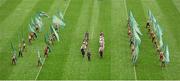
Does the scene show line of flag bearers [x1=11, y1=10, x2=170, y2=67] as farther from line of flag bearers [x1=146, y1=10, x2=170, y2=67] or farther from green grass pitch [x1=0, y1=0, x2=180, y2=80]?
green grass pitch [x1=0, y1=0, x2=180, y2=80]

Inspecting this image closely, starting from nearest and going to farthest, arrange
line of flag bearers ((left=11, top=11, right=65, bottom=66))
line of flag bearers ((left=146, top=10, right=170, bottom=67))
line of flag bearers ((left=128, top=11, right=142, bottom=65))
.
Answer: line of flag bearers ((left=146, top=10, right=170, bottom=67)) < line of flag bearers ((left=128, top=11, right=142, bottom=65)) < line of flag bearers ((left=11, top=11, right=65, bottom=66))

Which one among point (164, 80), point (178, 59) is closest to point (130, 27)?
point (178, 59)

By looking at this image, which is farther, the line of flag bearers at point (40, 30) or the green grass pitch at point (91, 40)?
the line of flag bearers at point (40, 30)

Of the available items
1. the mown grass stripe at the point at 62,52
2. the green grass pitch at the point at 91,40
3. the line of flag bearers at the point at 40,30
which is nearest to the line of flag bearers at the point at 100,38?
the line of flag bearers at the point at 40,30

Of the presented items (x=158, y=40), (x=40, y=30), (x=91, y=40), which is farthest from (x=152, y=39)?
(x=40, y=30)

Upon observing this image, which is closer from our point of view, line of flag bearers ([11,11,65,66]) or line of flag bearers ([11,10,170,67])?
line of flag bearers ([11,10,170,67])

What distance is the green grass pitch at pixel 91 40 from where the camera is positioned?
123ft

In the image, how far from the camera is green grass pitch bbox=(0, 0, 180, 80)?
123ft

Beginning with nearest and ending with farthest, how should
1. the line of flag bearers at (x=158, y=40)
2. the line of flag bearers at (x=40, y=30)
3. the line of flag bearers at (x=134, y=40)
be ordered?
the line of flag bearers at (x=158, y=40) → the line of flag bearers at (x=134, y=40) → the line of flag bearers at (x=40, y=30)

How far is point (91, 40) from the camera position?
4450 cm

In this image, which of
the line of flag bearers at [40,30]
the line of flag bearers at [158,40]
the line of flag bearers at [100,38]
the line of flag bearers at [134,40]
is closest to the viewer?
the line of flag bearers at [158,40]

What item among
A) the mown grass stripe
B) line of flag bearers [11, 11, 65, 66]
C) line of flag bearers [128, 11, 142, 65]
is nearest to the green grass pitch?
the mown grass stripe

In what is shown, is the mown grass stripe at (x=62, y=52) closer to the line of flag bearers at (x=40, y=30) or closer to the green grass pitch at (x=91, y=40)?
the green grass pitch at (x=91, y=40)

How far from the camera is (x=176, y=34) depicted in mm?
45594
